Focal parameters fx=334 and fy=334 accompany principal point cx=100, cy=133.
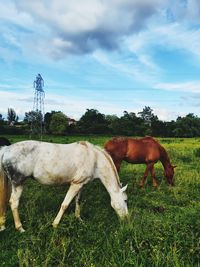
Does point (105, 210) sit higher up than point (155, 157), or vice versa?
point (155, 157)

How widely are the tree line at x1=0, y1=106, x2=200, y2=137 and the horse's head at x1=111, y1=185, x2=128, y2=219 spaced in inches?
1997

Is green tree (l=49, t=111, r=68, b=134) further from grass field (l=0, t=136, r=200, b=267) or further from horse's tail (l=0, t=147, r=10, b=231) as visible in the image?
A: horse's tail (l=0, t=147, r=10, b=231)

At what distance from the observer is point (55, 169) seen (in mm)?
7211

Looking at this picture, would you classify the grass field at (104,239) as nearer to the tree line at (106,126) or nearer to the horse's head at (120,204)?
the horse's head at (120,204)

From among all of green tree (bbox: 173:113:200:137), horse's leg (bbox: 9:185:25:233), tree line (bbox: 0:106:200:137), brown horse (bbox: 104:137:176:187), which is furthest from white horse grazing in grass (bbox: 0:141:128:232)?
green tree (bbox: 173:113:200:137)

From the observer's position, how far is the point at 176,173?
14.3m

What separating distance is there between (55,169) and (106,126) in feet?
208

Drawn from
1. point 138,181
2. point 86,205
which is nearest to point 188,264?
point 86,205

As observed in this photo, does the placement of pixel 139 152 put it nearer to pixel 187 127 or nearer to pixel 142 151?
pixel 142 151

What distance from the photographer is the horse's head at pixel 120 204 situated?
7348mm

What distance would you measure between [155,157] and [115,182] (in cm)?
536

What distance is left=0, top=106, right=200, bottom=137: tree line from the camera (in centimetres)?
6375

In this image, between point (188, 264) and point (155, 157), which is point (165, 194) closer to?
point (155, 157)

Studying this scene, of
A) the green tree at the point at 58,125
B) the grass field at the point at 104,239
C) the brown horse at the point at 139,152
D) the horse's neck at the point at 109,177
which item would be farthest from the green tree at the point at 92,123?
the horse's neck at the point at 109,177
